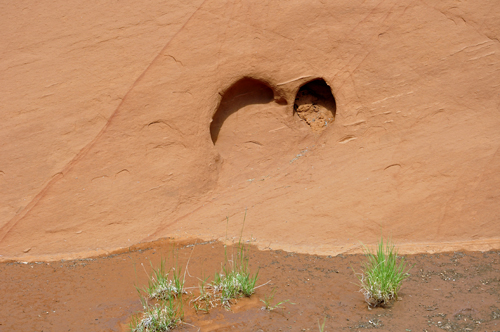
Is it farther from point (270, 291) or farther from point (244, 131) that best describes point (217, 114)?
point (270, 291)

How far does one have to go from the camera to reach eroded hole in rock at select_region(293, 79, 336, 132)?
4953mm

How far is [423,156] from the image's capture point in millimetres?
4398

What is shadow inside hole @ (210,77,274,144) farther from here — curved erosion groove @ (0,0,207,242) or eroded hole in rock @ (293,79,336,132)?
curved erosion groove @ (0,0,207,242)

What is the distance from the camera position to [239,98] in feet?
16.2

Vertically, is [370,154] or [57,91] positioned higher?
[57,91]

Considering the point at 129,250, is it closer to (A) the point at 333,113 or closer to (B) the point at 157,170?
(B) the point at 157,170

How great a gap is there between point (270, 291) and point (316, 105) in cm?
216

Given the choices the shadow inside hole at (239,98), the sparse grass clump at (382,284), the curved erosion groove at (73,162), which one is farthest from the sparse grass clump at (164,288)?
the shadow inside hole at (239,98)

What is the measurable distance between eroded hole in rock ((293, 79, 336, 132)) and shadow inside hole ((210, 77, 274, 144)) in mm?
306

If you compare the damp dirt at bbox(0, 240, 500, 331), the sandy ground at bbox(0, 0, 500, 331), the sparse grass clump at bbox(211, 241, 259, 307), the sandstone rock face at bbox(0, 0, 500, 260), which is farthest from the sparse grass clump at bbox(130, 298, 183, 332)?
the sandstone rock face at bbox(0, 0, 500, 260)

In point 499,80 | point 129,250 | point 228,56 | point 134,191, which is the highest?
point 228,56

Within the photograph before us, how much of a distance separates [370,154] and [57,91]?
285 cm

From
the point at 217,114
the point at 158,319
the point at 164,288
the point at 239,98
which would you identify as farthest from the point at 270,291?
the point at 239,98

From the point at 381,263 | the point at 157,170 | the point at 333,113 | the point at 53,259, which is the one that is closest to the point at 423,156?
the point at 333,113
